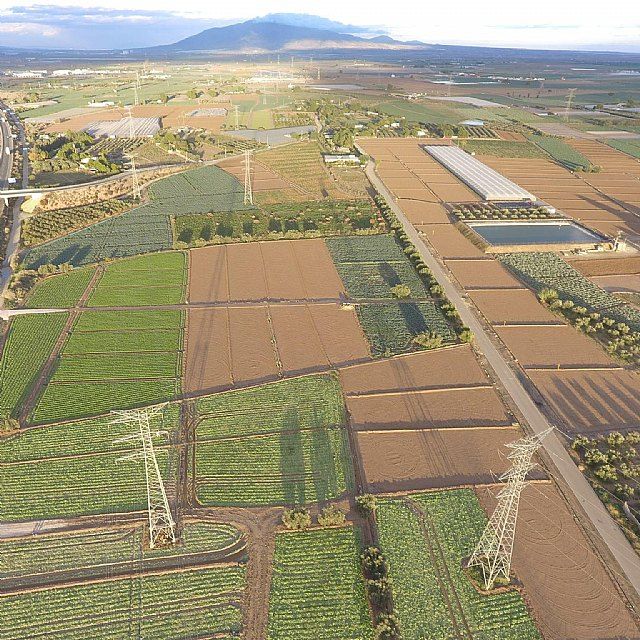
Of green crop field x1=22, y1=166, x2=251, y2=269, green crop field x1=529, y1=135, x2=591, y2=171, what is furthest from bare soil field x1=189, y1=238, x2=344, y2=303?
green crop field x1=529, y1=135, x2=591, y2=171

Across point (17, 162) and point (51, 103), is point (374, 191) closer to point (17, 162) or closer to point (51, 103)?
point (17, 162)

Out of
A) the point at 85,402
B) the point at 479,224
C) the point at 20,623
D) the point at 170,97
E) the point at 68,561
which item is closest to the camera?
the point at 20,623

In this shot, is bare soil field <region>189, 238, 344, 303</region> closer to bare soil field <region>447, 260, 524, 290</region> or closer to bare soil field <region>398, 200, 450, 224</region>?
bare soil field <region>447, 260, 524, 290</region>

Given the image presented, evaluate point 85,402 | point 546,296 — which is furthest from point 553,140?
point 85,402

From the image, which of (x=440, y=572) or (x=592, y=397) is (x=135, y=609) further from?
(x=592, y=397)

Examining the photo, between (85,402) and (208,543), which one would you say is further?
(85,402)

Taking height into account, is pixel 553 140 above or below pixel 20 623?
above
